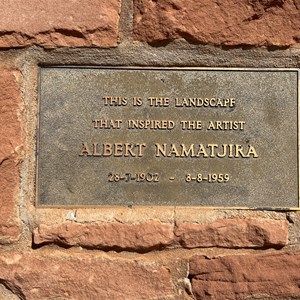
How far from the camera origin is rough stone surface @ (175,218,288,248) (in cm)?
145

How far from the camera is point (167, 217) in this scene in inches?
57.4

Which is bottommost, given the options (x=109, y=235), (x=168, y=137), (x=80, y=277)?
(x=80, y=277)

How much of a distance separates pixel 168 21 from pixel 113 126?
377 mm

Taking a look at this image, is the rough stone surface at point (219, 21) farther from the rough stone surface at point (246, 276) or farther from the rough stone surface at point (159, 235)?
the rough stone surface at point (246, 276)

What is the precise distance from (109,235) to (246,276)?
0.45m

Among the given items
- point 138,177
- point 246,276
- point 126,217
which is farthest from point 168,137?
point 246,276

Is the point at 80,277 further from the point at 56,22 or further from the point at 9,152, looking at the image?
the point at 56,22

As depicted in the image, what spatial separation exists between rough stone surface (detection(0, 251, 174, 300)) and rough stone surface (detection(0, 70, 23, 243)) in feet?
0.33

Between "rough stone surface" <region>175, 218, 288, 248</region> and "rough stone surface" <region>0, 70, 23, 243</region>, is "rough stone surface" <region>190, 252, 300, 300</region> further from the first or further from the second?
"rough stone surface" <region>0, 70, 23, 243</region>

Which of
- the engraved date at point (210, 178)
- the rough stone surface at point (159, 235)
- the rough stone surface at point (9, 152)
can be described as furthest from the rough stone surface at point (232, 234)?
the rough stone surface at point (9, 152)

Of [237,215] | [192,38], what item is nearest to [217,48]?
[192,38]

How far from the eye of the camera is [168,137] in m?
1.49

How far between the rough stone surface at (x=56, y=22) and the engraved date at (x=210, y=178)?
52cm

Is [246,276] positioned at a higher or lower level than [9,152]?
lower
